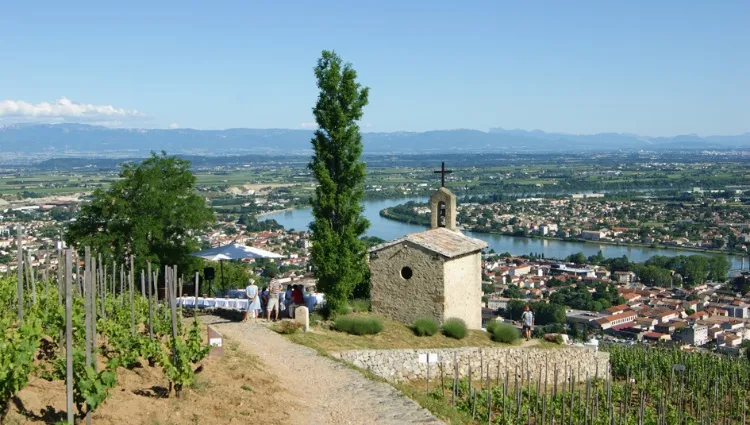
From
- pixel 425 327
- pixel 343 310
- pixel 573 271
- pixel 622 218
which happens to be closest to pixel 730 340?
pixel 573 271

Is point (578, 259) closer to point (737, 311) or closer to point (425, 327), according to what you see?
point (737, 311)

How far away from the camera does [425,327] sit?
17.9 meters

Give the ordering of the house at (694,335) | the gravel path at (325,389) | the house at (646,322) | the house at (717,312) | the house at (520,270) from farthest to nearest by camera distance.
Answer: the house at (520,270) < the house at (717,312) < the house at (646,322) < the house at (694,335) < the gravel path at (325,389)

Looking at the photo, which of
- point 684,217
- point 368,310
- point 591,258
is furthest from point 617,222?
point 368,310

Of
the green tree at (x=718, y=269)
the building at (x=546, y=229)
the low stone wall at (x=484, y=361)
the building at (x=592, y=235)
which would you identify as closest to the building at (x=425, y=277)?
the low stone wall at (x=484, y=361)

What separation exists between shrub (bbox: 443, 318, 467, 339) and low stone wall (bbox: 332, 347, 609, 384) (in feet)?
2.48

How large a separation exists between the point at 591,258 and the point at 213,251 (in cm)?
5515

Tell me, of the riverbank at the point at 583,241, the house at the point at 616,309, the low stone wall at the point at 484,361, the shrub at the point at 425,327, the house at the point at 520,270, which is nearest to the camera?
the low stone wall at the point at 484,361

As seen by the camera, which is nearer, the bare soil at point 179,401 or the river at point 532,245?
the bare soil at point 179,401

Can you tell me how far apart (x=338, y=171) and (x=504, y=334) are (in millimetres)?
5673

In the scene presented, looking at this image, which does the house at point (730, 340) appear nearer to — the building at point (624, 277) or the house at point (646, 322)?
the house at point (646, 322)

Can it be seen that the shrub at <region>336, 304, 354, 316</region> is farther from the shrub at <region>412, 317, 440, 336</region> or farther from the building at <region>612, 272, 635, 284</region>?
the building at <region>612, 272, 635, 284</region>

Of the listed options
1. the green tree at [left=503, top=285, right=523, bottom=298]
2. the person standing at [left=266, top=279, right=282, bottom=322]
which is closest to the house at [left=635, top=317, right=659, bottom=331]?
the green tree at [left=503, top=285, right=523, bottom=298]

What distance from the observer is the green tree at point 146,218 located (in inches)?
849
